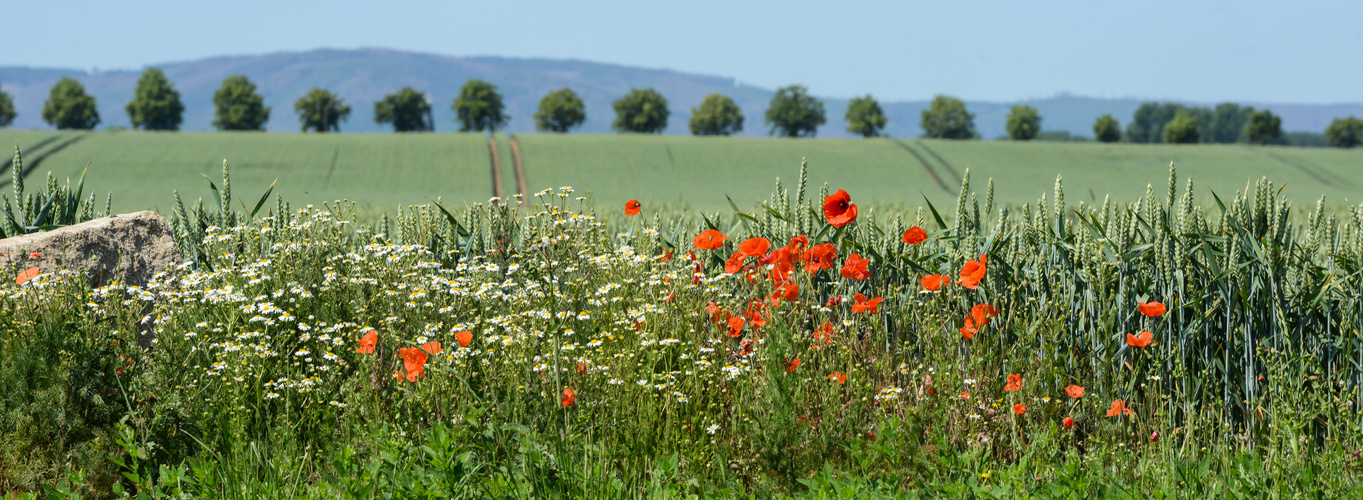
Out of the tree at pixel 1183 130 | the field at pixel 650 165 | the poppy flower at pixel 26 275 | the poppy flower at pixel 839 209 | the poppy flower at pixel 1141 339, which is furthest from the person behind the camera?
the tree at pixel 1183 130

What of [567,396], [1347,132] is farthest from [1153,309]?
[1347,132]

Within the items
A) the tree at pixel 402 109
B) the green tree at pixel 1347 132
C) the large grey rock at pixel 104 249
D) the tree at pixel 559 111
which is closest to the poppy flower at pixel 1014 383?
the large grey rock at pixel 104 249

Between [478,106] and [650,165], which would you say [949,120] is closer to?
[478,106]

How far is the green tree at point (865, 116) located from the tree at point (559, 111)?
2387 cm

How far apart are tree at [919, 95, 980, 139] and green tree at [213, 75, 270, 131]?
58.1m

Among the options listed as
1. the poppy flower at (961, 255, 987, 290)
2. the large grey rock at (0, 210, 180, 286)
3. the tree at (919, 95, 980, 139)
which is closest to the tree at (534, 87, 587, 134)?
the tree at (919, 95, 980, 139)

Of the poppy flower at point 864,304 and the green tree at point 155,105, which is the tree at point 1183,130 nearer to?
the poppy flower at point 864,304

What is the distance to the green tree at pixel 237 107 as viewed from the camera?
235 feet

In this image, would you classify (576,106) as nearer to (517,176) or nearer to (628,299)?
(517,176)

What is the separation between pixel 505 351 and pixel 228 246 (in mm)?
2194

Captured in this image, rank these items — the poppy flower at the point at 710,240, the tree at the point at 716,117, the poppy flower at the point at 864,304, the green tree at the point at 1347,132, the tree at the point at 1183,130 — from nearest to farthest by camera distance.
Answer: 1. the poppy flower at the point at 864,304
2. the poppy flower at the point at 710,240
3. the green tree at the point at 1347,132
4. the tree at the point at 1183,130
5. the tree at the point at 716,117

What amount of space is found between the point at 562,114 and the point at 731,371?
244 ft

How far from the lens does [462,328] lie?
3398 millimetres

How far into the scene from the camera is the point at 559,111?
2977 inches
